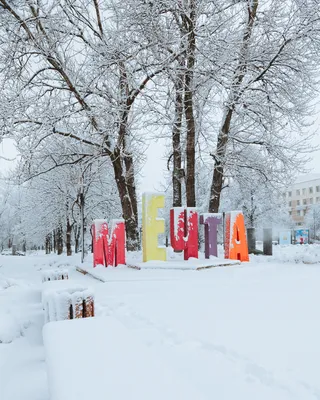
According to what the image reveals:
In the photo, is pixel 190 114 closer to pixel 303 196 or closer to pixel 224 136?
pixel 224 136

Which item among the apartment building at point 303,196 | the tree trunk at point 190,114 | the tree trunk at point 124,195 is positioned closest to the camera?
the tree trunk at point 190,114

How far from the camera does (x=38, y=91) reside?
11562 mm

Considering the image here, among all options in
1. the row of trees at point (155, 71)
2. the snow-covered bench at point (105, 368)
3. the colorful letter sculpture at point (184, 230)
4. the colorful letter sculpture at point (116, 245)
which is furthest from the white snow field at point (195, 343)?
the row of trees at point (155, 71)

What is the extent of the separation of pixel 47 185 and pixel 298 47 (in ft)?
52.2

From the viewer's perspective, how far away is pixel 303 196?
3167 inches

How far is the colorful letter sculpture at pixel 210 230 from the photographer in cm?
948

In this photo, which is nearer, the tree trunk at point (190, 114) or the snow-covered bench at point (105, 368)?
the snow-covered bench at point (105, 368)

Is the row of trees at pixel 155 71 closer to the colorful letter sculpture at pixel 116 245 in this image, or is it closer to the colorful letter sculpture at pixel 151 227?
the colorful letter sculpture at pixel 116 245

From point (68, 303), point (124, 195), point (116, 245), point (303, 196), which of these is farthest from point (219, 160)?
point (303, 196)

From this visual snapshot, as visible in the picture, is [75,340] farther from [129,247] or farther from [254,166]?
[254,166]

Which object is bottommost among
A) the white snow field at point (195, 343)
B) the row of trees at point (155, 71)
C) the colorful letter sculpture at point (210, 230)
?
the white snow field at point (195, 343)

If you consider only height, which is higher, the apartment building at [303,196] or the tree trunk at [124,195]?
the apartment building at [303,196]

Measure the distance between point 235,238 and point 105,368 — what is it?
316 inches

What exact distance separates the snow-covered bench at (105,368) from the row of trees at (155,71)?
787 centimetres
